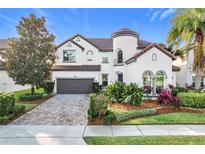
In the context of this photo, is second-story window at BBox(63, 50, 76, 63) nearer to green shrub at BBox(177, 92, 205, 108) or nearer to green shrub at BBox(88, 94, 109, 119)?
green shrub at BBox(88, 94, 109, 119)

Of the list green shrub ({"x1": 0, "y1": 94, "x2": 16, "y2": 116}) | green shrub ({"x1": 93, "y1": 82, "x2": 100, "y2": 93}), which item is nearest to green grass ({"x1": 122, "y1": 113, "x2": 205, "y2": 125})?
green shrub ({"x1": 0, "y1": 94, "x2": 16, "y2": 116})

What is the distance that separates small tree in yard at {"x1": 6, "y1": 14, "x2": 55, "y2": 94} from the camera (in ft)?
60.7

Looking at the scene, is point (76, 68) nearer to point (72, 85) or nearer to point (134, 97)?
point (72, 85)

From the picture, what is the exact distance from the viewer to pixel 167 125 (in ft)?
31.5

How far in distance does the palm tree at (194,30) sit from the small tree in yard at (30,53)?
491 inches

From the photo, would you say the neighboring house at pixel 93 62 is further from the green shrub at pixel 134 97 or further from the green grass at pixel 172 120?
the green grass at pixel 172 120

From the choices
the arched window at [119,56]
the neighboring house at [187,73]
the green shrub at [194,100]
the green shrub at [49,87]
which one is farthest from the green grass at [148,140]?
the neighboring house at [187,73]

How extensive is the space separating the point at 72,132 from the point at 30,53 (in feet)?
42.8

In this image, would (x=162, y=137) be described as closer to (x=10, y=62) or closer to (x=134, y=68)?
(x=134, y=68)

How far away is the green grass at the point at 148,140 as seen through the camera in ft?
22.8

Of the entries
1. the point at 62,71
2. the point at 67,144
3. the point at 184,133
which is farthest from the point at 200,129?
the point at 62,71

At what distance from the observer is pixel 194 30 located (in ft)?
51.6

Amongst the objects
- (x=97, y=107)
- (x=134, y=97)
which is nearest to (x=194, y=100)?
(x=134, y=97)
